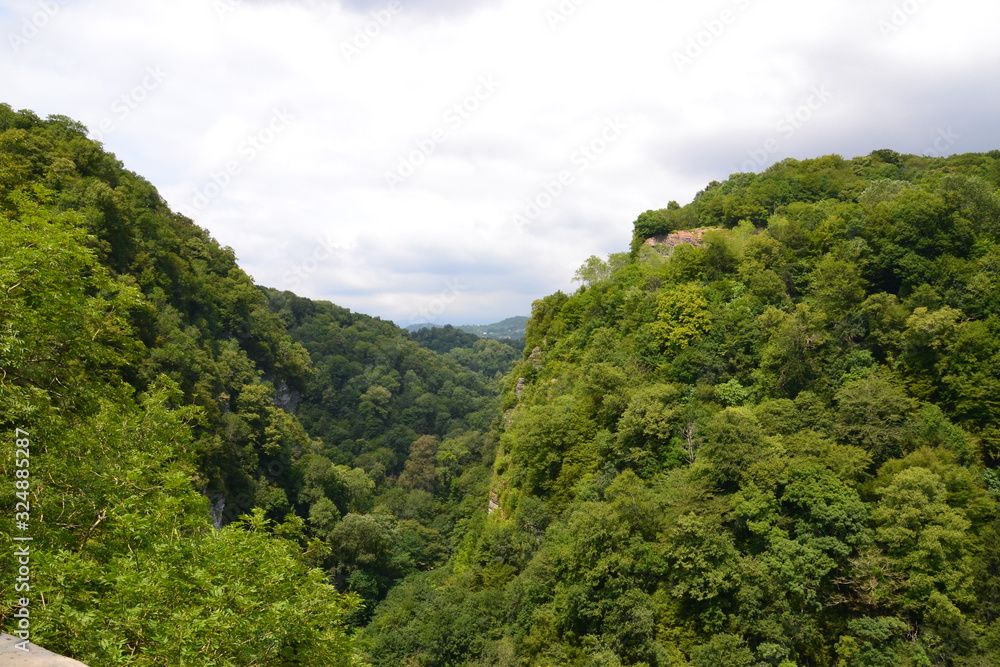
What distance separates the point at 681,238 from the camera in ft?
137

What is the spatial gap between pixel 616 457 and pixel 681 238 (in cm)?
2277

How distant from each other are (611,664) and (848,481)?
425 inches

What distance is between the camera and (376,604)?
44.6 meters

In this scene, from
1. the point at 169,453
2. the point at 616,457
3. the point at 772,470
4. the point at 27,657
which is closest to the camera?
the point at 27,657

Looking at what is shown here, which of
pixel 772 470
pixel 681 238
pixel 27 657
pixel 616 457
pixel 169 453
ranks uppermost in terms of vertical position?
pixel 681 238

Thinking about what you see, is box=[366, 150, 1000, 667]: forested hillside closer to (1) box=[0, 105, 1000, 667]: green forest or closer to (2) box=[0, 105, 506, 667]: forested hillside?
(1) box=[0, 105, 1000, 667]: green forest

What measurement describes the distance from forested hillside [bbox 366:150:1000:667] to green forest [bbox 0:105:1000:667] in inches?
4.8

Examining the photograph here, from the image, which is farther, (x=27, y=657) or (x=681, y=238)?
(x=681, y=238)

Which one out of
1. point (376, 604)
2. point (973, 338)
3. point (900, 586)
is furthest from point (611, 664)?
point (376, 604)

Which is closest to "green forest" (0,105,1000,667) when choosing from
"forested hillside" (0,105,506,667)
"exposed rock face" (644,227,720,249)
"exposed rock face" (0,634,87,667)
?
"forested hillside" (0,105,506,667)

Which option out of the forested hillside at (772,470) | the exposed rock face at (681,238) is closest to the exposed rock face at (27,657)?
the forested hillside at (772,470)

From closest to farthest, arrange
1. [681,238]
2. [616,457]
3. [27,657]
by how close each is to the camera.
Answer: [27,657], [616,457], [681,238]

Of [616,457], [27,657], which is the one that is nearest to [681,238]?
[616,457]

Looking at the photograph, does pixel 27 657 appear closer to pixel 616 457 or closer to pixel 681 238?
pixel 616 457
